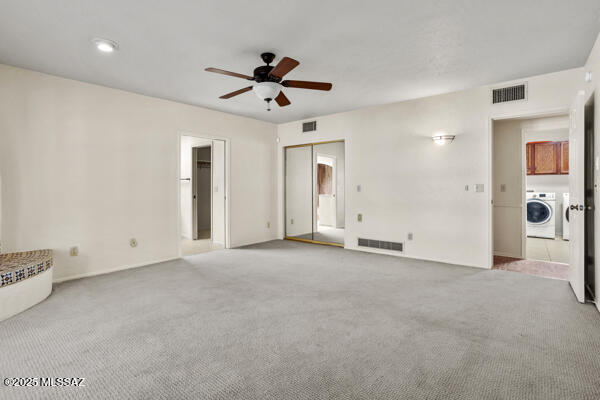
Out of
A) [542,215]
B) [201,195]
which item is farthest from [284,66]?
[542,215]

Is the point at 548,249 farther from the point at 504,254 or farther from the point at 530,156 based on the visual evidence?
the point at 530,156

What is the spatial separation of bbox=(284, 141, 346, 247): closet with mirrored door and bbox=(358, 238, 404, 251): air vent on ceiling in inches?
39.0

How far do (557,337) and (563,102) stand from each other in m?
2.88

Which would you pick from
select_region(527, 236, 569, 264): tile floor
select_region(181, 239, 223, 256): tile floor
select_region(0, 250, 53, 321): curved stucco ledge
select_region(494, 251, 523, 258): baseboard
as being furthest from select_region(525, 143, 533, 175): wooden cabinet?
select_region(0, 250, 53, 321): curved stucco ledge

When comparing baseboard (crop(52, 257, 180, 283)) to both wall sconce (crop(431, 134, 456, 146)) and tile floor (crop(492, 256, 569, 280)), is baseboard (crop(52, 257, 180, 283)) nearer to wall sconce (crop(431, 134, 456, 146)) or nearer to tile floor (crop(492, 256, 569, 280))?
wall sconce (crop(431, 134, 456, 146))

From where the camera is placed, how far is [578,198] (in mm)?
2889

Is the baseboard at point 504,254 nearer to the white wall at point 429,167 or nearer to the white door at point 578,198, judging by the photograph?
the white wall at point 429,167

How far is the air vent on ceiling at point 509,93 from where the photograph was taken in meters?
3.90

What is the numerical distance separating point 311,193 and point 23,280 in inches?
187

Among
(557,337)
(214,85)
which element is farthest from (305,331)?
(214,85)

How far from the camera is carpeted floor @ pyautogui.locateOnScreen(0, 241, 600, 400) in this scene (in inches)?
67.9

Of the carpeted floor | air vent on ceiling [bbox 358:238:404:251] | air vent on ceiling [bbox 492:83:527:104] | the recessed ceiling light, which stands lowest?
the carpeted floor

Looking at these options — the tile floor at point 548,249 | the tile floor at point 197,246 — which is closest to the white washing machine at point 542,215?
the tile floor at point 548,249

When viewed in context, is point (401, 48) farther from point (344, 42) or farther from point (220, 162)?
point (220, 162)
